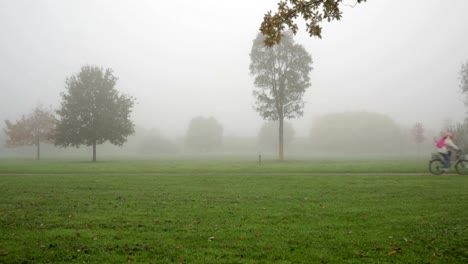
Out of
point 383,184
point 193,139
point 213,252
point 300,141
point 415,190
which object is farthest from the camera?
point 300,141

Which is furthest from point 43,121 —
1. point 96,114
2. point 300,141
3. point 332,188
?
point 300,141

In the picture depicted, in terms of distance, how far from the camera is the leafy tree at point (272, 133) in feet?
356

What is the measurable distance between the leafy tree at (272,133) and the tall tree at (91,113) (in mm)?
62273

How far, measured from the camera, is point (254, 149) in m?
134

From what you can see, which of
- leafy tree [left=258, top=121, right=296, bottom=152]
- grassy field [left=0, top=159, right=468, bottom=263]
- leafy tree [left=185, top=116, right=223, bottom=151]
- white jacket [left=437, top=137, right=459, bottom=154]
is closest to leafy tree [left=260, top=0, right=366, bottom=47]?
grassy field [left=0, top=159, right=468, bottom=263]

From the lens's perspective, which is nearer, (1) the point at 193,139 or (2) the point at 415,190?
(2) the point at 415,190

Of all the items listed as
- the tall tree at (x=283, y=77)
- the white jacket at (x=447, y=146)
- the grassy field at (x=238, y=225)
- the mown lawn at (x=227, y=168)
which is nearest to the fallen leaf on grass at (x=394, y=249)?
the grassy field at (x=238, y=225)

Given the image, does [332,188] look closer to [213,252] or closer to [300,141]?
[213,252]

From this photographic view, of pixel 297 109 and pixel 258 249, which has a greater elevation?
pixel 297 109

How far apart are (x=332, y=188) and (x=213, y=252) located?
10.9 m

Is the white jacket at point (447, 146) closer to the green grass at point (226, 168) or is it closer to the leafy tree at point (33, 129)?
the green grass at point (226, 168)

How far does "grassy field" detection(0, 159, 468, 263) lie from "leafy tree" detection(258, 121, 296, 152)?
9123 cm

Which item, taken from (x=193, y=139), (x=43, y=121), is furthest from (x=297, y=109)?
(x=193, y=139)

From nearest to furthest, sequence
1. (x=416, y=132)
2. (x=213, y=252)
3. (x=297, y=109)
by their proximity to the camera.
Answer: (x=213, y=252) → (x=297, y=109) → (x=416, y=132)
